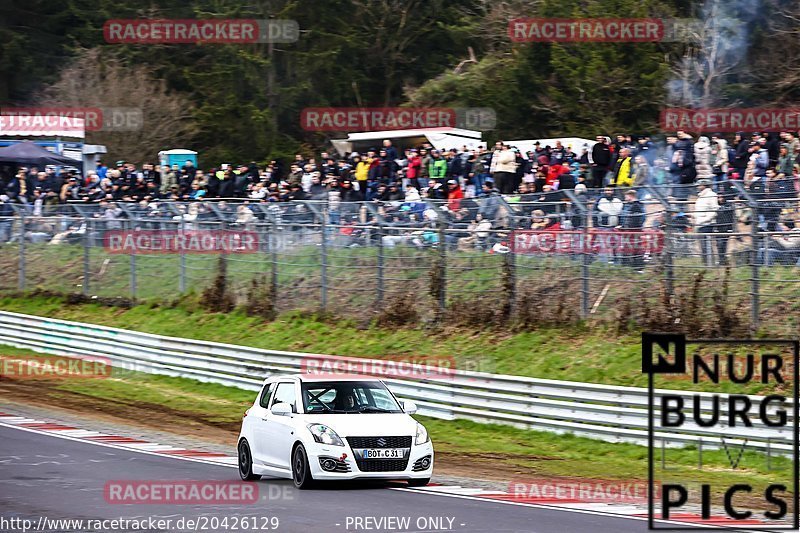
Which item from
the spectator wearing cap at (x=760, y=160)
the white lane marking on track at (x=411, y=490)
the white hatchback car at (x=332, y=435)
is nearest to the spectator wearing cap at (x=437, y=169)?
the spectator wearing cap at (x=760, y=160)

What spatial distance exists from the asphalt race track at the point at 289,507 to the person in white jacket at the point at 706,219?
25.2 feet

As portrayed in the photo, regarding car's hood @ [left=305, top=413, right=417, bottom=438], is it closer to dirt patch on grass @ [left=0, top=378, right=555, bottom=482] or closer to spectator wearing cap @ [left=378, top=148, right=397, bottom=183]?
dirt patch on grass @ [left=0, top=378, right=555, bottom=482]

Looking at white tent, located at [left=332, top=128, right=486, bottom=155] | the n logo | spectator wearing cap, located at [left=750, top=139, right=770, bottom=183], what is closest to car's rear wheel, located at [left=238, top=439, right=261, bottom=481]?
the n logo

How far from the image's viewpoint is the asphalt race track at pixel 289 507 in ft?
37.1

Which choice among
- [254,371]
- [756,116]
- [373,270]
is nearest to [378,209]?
[373,270]

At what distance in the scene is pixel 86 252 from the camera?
3266 cm

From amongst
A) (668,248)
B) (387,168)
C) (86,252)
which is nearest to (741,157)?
(668,248)

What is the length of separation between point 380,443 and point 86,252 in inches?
827

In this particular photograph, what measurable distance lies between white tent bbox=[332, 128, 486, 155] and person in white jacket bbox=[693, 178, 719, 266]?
2078 cm

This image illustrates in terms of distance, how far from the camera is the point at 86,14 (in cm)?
6662

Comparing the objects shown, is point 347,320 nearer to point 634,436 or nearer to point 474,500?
point 634,436

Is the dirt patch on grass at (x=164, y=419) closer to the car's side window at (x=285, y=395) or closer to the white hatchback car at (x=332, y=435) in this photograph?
the white hatchback car at (x=332, y=435)

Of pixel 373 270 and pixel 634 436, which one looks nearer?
pixel 634 436

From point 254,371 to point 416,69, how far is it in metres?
43.6
